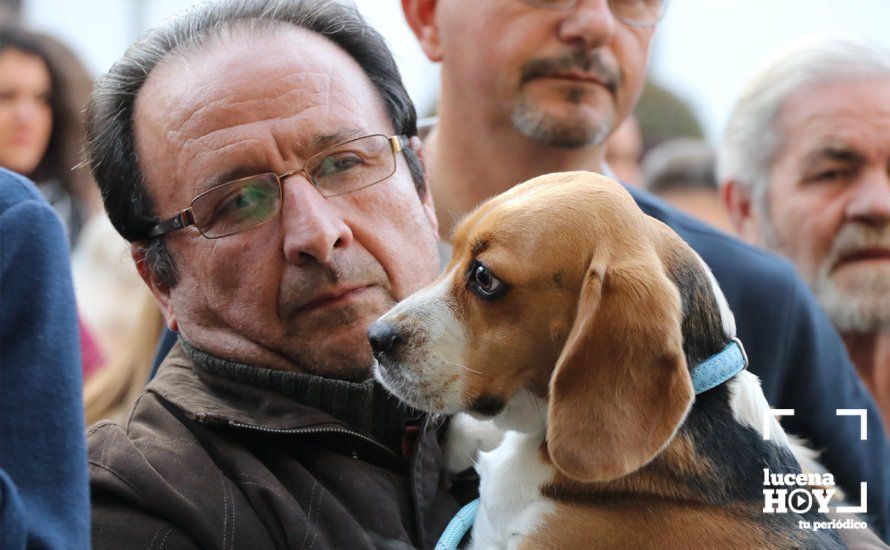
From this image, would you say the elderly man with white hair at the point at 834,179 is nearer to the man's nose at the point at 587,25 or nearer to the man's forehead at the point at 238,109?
the man's nose at the point at 587,25

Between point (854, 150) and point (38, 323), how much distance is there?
315 cm

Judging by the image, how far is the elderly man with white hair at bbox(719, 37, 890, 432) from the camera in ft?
12.9

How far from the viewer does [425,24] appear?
12.6 feet

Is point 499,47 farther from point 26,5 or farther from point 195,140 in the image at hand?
point 26,5

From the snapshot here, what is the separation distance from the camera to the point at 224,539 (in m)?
2.16

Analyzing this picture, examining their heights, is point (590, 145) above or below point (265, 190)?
below

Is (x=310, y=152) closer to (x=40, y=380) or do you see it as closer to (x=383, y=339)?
(x=383, y=339)

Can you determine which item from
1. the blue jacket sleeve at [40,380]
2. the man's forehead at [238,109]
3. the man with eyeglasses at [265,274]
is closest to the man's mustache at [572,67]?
the man with eyeglasses at [265,274]

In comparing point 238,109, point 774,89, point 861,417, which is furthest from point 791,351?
point 238,109

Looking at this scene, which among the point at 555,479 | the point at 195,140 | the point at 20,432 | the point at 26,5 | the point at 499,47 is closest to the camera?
the point at 20,432

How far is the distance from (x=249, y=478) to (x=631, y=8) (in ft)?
6.47

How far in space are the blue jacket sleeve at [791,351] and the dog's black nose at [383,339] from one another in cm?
93

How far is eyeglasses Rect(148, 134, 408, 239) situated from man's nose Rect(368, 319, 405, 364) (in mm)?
420

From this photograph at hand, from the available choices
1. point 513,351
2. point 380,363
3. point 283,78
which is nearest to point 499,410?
point 513,351
